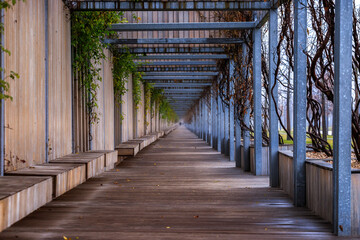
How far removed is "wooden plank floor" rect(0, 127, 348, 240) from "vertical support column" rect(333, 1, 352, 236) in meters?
0.24

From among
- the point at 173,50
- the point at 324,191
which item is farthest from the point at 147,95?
the point at 324,191

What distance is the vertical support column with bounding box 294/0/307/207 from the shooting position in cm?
495

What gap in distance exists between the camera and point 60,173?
4.79 m

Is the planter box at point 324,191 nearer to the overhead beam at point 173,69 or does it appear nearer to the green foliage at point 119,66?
the green foliage at point 119,66

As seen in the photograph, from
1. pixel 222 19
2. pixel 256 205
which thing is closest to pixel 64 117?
pixel 256 205

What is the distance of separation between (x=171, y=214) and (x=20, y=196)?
4.85 feet

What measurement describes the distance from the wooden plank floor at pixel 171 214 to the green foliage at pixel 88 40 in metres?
1.90

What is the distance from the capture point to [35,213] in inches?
169

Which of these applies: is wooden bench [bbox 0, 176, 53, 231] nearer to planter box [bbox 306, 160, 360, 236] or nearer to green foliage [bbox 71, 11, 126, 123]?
planter box [bbox 306, 160, 360, 236]

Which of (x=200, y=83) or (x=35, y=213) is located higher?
(x=200, y=83)

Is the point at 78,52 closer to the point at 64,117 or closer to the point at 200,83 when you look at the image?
the point at 64,117

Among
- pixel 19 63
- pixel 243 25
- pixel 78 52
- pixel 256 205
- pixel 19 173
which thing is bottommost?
pixel 256 205

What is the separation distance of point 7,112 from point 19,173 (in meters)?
0.65

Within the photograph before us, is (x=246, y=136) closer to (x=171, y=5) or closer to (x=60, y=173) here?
(x=171, y=5)
